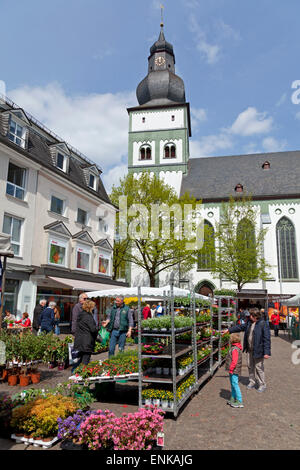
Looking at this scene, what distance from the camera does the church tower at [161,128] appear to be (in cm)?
4294

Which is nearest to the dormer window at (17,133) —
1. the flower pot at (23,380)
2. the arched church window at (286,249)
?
the flower pot at (23,380)

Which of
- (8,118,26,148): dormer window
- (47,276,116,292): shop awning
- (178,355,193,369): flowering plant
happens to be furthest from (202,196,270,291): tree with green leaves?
(178,355,193,369): flowering plant

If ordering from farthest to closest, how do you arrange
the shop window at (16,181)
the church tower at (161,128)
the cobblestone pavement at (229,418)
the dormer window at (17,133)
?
the church tower at (161,128), the dormer window at (17,133), the shop window at (16,181), the cobblestone pavement at (229,418)

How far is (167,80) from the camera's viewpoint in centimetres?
4528

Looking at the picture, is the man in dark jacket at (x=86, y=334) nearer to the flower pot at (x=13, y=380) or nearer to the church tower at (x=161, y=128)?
the flower pot at (x=13, y=380)

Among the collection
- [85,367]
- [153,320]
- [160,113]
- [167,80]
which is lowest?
[85,367]

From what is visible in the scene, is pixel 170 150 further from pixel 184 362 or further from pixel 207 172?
pixel 184 362

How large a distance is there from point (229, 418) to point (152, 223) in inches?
969

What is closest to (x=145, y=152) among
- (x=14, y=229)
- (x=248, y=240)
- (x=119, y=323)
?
(x=248, y=240)

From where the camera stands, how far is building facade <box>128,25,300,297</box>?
37406 mm

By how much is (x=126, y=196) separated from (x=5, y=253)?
23.7m

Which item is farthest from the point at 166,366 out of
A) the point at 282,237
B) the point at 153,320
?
the point at 282,237
